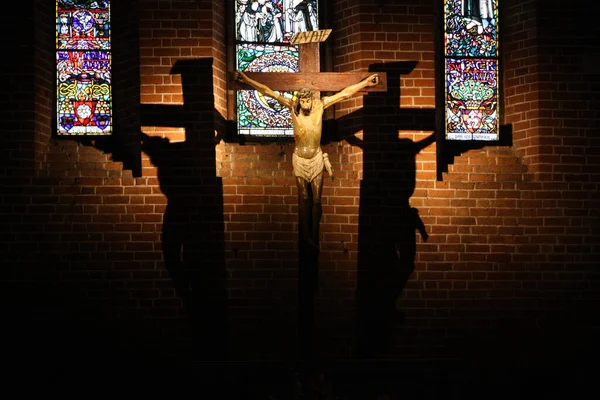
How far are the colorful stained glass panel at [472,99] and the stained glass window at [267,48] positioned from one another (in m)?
1.47

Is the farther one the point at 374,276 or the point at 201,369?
the point at 374,276

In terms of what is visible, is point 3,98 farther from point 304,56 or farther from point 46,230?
point 304,56

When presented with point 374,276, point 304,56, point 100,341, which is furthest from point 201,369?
point 304,56

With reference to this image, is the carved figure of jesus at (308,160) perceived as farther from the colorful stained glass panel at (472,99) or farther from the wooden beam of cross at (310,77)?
the colorful stained glass panel at (472,99)

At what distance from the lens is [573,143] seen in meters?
12.0

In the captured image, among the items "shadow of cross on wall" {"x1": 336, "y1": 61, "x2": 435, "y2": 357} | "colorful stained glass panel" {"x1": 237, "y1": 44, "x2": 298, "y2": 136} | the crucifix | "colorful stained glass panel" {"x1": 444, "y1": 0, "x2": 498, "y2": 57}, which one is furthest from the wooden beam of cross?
"colorful stained glass panel" {"x1": 444, "y1": 0, "x2": 498, "y2": 57}

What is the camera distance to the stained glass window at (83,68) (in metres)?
12.3

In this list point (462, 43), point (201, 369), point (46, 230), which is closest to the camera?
point (201, 369)

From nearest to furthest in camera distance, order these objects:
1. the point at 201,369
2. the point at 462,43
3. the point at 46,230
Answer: the point at 201,369, the point at 46,230, the point at 462,43

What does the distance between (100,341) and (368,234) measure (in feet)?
8.48

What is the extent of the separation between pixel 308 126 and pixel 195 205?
4.80 feet

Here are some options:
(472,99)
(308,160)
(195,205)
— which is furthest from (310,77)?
(472,99)

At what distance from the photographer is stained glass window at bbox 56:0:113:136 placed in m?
12.3

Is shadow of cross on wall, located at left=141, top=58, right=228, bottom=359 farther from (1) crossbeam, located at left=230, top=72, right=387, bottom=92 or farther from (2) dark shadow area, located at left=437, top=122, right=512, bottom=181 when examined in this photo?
(2) dark shadow area, located at left=437, top=122, right=512, bottom=181
